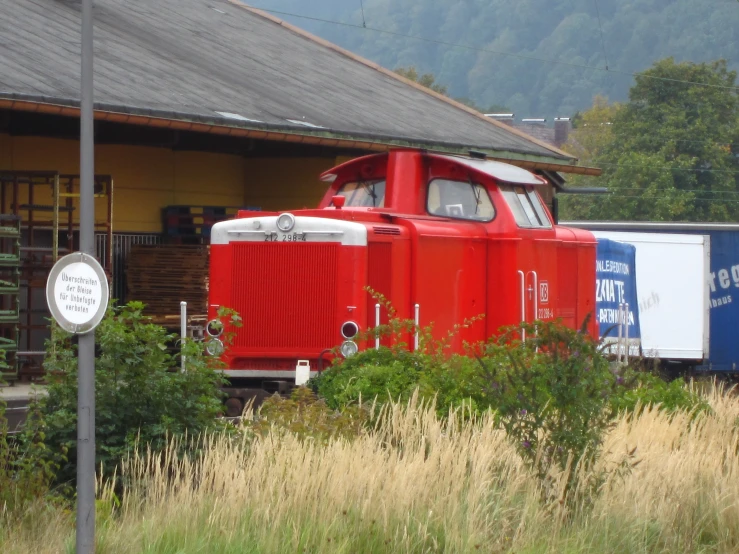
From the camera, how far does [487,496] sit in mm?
7602

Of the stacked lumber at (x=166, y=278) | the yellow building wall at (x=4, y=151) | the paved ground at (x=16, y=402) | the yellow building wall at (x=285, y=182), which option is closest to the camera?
the paved ground at (x=16, y=402)

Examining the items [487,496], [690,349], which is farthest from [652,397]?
[690,349]

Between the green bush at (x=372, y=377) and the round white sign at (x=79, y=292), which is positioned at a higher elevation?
the round white sign at (x=79, y=292)

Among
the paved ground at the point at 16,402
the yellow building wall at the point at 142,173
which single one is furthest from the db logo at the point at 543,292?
the yellow building wall at the point at 142,173

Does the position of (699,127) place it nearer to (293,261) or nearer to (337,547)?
(293,261)

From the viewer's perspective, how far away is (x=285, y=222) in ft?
37.5

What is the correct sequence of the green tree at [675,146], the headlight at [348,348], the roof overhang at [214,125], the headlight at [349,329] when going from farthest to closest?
the green tree at [675,146]
the roof overhang at [214,125]
the headlight at [349,329]
the headlight at [348,348]

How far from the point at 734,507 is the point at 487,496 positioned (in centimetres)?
184

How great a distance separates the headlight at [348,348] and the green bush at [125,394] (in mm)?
2335

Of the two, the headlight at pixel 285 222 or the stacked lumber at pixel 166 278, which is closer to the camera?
the headlight at pixel 285 222

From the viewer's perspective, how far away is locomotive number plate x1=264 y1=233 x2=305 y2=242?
11.4 metres

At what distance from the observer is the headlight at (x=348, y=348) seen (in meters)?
11.0

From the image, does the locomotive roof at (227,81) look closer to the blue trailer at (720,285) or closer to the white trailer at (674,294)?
the white trailer at (674,294)

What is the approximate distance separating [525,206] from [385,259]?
7.27 feet
